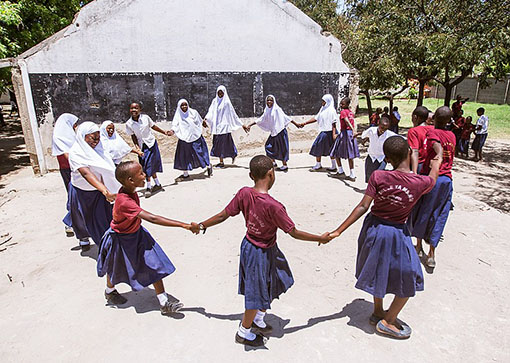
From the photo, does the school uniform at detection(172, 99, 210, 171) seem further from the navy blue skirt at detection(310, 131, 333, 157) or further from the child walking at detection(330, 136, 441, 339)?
the child walking at detection(330, 136, 441, 339)

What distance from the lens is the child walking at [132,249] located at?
9.24ft

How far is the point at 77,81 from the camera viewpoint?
7703 mm

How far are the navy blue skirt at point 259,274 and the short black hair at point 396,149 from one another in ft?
3.73

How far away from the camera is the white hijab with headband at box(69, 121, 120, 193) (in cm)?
368

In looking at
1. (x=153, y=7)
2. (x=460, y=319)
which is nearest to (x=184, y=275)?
(x=460, y=319)

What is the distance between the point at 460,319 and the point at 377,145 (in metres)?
3.14

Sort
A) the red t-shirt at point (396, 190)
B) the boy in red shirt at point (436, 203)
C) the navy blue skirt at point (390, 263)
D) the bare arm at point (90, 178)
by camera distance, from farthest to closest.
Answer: the boy in red shirt at point (436, 203) → the bare arm at point (90, 178) → the navy blue skirt at point (390, 263) → the red t-shirt at point (396, 190)

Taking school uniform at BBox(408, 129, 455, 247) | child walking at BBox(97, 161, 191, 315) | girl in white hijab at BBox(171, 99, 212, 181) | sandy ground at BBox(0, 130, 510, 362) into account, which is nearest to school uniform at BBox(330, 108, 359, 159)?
sandy ground at BBox(0, 130, 510, 362)

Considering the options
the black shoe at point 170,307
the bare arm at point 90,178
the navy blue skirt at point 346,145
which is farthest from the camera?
the navy blue skirt at point 346,145

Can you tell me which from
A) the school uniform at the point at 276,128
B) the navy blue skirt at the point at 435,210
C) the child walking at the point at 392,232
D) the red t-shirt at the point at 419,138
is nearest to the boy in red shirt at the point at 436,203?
the navy blue skirt at the point at 435,210

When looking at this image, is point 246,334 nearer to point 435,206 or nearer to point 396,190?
point 396,190

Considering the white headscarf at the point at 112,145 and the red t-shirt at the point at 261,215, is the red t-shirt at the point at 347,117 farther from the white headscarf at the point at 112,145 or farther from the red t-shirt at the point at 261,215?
the red t-shirt at the point at 261,215

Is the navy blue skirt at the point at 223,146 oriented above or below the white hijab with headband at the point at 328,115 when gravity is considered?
below

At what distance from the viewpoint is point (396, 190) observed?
8.45 feet
